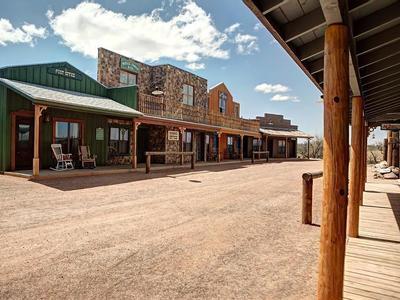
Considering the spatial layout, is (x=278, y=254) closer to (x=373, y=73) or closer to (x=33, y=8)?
(x=373, y=73)

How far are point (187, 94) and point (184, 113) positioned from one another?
4002mm

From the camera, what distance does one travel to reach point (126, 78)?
1748 cm

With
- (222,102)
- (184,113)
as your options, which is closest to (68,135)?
(184,113)

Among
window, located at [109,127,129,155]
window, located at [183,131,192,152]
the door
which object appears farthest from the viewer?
window, located at [183,131,192,152]

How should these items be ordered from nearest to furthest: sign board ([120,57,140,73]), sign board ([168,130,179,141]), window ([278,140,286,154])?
sign board ([120,57,140,73]) → sign board ([168,130,179,141]) → window ([278,140,286,154])

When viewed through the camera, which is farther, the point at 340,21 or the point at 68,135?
the point at 68,135

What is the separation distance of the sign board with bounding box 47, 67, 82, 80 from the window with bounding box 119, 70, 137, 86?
309 centimetres

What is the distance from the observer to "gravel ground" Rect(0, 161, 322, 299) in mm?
2980

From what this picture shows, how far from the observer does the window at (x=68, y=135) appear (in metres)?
12.9

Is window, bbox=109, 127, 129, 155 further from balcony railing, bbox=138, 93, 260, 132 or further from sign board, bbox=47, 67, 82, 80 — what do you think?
sign board, bbox=47, 67, 82, 80

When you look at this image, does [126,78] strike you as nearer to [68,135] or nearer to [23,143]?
[68,135]

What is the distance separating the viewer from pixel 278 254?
403cm

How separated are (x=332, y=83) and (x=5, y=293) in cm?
388

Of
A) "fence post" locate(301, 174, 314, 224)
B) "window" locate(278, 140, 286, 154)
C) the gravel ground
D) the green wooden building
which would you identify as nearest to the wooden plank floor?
the gravel ground
